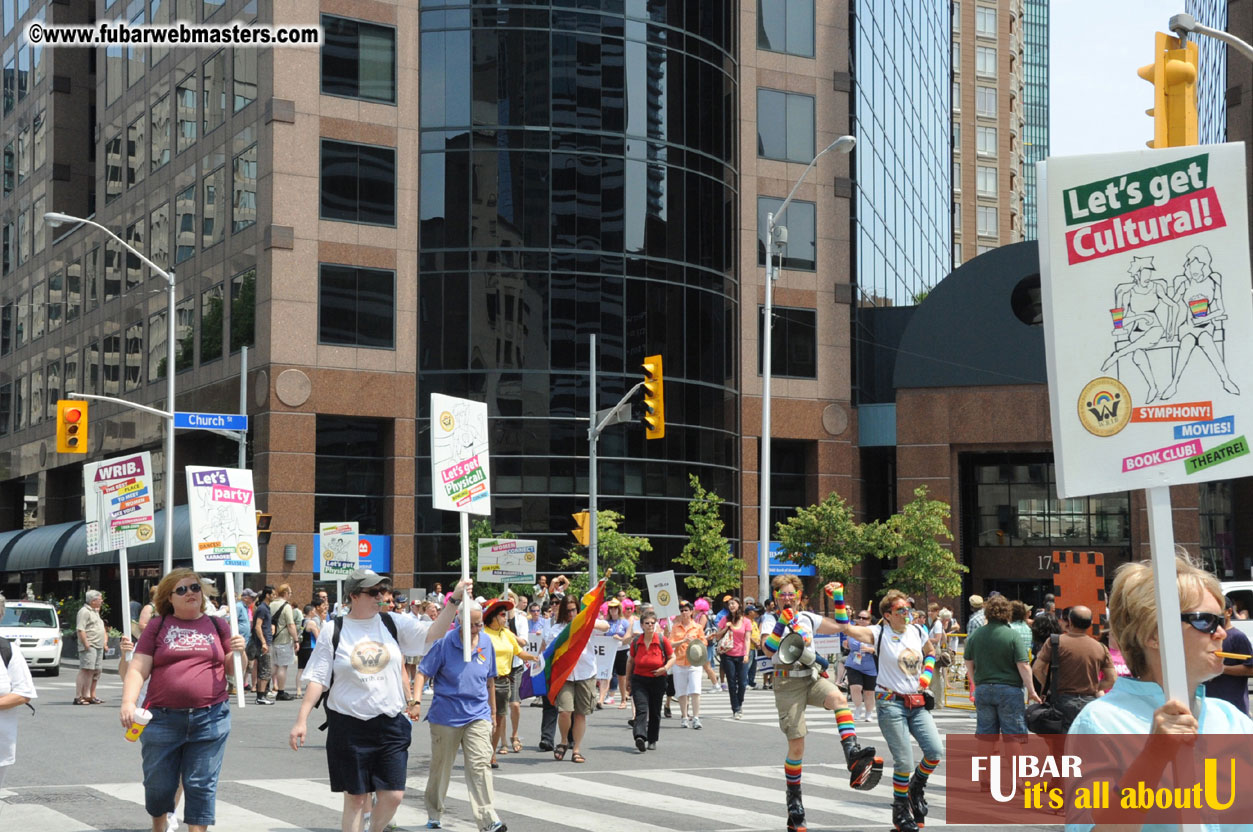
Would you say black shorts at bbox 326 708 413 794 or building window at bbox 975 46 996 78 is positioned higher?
building window at bbox 975 46 996 78

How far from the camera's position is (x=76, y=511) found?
63.3m

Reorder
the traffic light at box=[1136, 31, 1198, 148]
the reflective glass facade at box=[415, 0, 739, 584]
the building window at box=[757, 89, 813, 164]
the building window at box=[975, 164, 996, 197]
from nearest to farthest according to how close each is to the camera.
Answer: the traffic light at box=[1136, 31, 1198, 148] < the reflective glass facade at box=[415, 0, 739, 584] < the building window at box=[757, 89, 813, 164] < the building window at box=[975, 164, 996, 197]

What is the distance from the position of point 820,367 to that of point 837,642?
2972 cm

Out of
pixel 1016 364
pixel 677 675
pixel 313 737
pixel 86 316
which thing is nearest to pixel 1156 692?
pixel 313 737

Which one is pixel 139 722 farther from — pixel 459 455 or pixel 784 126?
pixel 784 126

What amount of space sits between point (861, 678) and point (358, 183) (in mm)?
27779

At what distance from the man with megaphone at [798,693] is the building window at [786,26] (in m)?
42.7

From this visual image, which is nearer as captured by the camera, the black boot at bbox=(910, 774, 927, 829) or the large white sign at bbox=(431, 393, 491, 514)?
the black boot at bbox=(910, 774, 927, 829)

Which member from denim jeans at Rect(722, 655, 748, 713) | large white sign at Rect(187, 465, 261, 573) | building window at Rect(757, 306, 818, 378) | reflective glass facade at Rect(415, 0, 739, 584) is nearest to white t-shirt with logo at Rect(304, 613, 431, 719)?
large white sign at Rect(187, 465, 261, 573)

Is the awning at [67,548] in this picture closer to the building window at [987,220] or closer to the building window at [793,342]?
the building window at [793,342]

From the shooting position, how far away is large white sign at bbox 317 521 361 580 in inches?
1352

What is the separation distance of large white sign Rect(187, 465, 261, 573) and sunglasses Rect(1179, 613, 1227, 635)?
1657 cm

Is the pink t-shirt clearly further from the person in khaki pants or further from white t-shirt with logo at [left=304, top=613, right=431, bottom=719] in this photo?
the person in khaki pants

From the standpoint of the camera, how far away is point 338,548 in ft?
114
